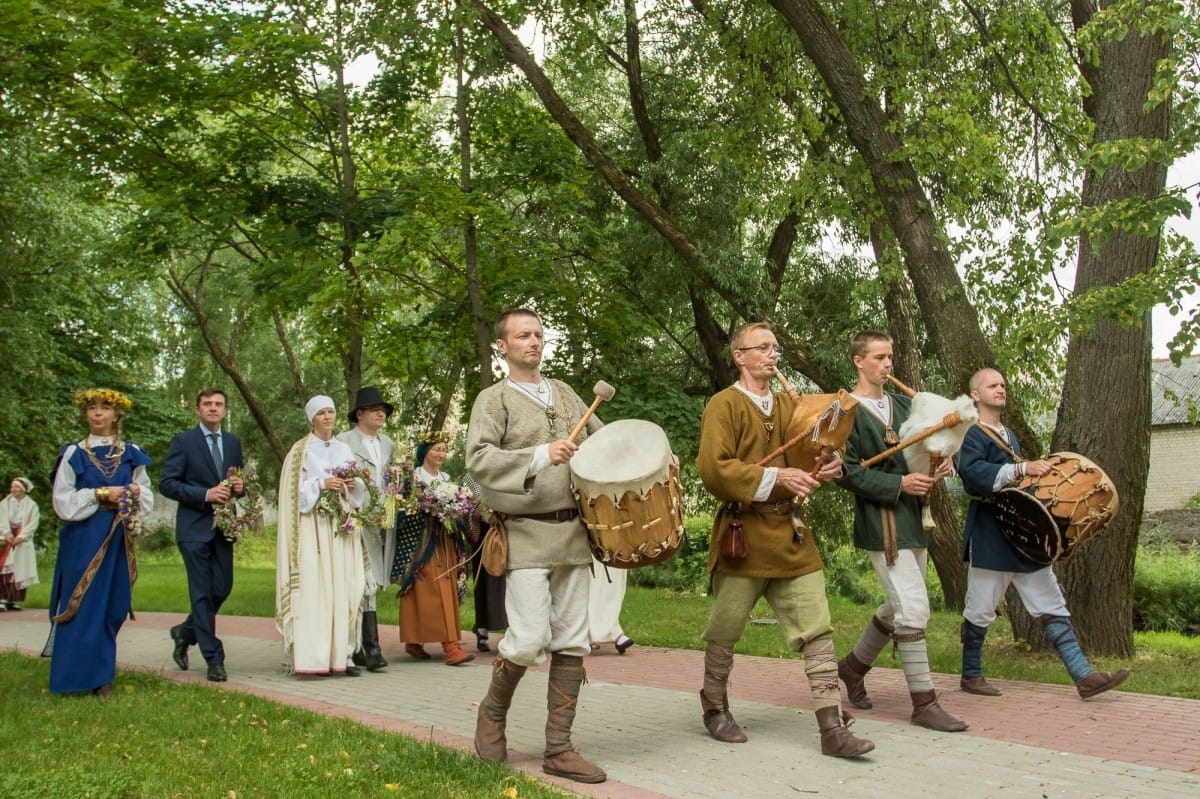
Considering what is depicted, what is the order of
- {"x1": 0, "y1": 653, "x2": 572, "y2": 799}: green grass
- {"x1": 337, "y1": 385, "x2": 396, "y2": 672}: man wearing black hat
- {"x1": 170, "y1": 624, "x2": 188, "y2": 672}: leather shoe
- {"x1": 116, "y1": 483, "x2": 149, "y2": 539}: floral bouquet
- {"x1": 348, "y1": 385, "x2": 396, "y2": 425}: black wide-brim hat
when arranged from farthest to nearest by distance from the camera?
{"x1": 348, "y1": 385, "x2": 396, "y2": 425}: black wide-brim hat → {"x1": 337, "y1": 385, "x2": 396, "y2": 672}: man wearing black hat → {"x1": 170, "y1": 624, "x2": 188, "y2": 672}: leather shoe → {"x1": 116, "y1": 483, "x2": 149, "y2": 539}: floral bouquet → {"x1": 0, "y1": 653, "x2": 572, "y2": 799}: green grass

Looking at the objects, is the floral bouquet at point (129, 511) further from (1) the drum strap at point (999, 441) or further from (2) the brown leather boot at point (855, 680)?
(1) the drum strap at point (999, 441)

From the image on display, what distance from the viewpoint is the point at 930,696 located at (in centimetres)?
659

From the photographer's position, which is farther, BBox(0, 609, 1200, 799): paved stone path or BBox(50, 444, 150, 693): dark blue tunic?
BBox(50, 444, 150, 693): dark blue tunic

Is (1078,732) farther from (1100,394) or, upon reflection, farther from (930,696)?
(1100,394)

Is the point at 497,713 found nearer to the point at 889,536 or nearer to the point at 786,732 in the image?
the point at 786,732

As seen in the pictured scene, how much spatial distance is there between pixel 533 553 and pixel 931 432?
227 cm

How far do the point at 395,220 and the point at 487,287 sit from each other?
115 inches

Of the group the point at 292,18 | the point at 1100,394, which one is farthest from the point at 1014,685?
the point at 292,18

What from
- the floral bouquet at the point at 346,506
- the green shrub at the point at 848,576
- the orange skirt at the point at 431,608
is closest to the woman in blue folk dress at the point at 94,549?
the floral bouquet at the point at 346,506

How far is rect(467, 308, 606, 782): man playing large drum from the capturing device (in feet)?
18.8

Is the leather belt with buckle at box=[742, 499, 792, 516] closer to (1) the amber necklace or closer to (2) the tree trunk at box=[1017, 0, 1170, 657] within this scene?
(2) the tree trunk at box=[1017, 0, 1170, 657]

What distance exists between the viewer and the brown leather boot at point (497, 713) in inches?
230

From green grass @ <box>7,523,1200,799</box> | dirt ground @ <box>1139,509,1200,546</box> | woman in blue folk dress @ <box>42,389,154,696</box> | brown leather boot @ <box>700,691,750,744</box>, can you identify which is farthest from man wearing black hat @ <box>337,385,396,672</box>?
dirt ground @ <box>1139,509,1200,546</box>

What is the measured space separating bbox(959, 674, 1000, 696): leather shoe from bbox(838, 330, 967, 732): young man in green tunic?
2.70 ft
